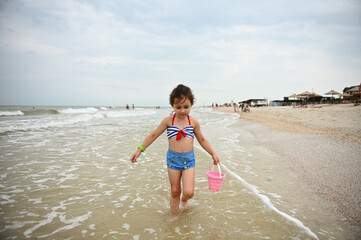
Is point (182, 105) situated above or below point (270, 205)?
above

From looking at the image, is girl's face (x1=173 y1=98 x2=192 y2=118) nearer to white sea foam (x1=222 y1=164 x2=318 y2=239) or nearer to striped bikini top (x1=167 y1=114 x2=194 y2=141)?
striped bikini top (x1=167 y1=114 x2=194 y2=141)

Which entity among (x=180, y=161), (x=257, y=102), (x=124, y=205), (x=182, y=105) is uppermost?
(x=257, y=102)

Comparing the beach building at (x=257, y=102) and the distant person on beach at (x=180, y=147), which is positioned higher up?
the beach building at (x=257, y=102)

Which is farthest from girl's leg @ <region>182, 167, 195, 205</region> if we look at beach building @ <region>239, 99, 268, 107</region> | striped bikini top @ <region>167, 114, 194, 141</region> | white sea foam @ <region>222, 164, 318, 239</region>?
beach building @ <region>239, 99, 268, 107</region>

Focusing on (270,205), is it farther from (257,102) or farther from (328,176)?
(257,102)

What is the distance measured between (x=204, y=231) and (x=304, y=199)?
194 cm

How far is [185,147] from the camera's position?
9.62 ft

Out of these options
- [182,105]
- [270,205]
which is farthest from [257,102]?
[182,105]

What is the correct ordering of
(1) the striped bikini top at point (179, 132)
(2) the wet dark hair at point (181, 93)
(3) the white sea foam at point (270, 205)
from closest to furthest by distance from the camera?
(3) the white sea foam at point (270, 205)
(2) the wet dark hair at point (181, 93)
(1) the striped bikini top at point (179, 132)

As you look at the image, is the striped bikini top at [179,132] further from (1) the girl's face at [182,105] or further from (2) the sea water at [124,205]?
(2) the sea water at [124,205]

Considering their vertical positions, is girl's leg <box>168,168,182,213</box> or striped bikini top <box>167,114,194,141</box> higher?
striped bikini top <box>167,114,194,141</box>

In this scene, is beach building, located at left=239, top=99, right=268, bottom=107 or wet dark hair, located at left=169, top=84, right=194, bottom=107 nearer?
wet dark hair, located at left=169, top=84, right=194, bottom=107

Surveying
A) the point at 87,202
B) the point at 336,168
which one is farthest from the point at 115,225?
the point at 336,168

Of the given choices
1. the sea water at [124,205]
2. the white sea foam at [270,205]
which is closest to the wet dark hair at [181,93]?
the sea water at [124,205]
